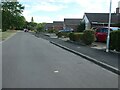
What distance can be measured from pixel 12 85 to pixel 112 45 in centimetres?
1197

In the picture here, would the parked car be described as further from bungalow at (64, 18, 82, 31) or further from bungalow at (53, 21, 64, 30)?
bungalow at (53, 21, 64, 30)

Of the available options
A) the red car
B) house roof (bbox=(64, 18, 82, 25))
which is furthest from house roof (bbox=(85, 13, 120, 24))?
house roof (bbox=(64, 18, 82, 25))

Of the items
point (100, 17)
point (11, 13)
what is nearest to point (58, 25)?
point (11, 13)

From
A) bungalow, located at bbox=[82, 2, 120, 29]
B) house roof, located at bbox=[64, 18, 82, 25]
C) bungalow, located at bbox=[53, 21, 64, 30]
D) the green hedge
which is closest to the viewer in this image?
the green hedge

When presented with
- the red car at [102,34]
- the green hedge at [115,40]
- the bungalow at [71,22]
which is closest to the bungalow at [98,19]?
the red car at [102,34]

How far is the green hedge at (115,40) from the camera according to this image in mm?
18094

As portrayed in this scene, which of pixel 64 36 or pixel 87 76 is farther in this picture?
pixel 64 36

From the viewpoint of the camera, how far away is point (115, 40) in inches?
738

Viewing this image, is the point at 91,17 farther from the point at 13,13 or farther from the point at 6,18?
the point at 13,13

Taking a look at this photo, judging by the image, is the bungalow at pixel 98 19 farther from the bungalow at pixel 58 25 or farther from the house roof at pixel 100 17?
the bungalow at pixel 58 25

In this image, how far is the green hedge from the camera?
59.4 ft

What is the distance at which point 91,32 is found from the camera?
2623 cm

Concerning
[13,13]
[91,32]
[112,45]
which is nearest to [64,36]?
[91,32]

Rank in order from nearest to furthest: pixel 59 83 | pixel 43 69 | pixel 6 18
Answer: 1. pixel 59 83
2. pixel 43 69
3. pixel 6 18
